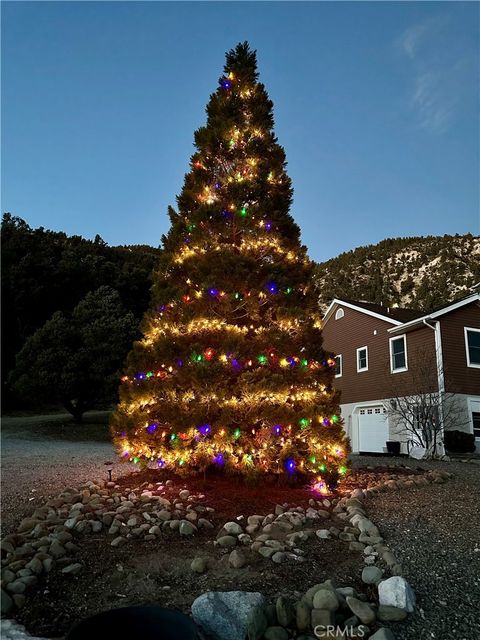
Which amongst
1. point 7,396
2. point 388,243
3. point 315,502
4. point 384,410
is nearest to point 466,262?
point 388,243

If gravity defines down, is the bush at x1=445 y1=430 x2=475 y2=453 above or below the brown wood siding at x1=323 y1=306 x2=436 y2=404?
below

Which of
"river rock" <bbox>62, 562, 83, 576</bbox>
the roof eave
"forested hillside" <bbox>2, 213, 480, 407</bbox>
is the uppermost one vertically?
"forested hillside" <bbox>2, 213, 480, 407</bbox>

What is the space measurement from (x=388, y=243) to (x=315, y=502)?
54.0 meters

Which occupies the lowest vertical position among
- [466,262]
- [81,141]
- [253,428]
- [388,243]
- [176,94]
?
[253,428]

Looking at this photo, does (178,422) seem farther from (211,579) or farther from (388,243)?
(388,243)

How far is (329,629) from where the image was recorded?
251 cm

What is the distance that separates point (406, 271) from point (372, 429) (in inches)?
1353

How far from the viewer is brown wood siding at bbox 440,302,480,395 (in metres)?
15.1

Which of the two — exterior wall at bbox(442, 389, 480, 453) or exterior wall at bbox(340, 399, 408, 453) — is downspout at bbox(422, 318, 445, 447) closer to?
exterior wall at bbox(442, 389, 480, 453)

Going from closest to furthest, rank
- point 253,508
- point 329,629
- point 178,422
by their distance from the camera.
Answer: point 329,629, point 253,508, point 178,422

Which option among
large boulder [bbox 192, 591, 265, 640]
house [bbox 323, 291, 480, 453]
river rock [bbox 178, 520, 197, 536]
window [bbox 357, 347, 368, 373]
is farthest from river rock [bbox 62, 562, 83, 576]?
window [bbox 357, 347, 368, 373]

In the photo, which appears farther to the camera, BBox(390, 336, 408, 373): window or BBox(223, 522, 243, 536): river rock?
BBox(390, 336, 408, 373): window

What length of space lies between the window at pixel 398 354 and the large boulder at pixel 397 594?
48.0 feet

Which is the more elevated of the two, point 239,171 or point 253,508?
point 239,171
